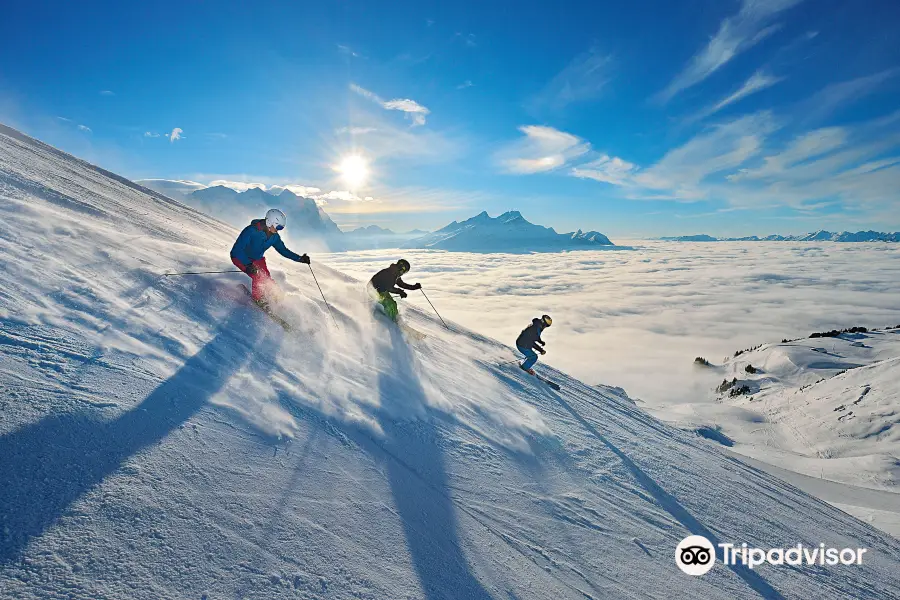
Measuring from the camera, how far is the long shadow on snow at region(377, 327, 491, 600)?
11.1 ft

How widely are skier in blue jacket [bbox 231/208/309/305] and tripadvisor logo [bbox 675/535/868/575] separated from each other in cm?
777

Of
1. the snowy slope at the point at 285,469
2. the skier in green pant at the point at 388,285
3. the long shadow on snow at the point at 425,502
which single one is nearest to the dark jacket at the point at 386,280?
the skier in green pant at the point at 388,285

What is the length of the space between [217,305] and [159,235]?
451 centimetres

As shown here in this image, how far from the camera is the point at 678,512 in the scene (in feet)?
20.7

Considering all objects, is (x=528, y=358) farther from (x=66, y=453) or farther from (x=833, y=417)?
(x=833, y=417)

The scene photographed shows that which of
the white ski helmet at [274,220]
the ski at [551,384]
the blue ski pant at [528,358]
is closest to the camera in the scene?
the white ski helmet at [274,220]

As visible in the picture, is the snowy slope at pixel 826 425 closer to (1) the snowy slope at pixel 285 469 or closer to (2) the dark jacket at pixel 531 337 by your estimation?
(1) the snowy slope at pixel 285 469

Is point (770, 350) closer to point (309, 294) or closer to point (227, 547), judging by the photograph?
point (309, 294)

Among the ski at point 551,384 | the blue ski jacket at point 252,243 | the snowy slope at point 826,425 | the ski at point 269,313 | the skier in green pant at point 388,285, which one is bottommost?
the snowy slope at point 826,425

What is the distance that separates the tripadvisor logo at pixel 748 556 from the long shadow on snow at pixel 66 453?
21.0 feet

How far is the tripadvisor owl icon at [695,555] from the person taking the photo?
5039mm

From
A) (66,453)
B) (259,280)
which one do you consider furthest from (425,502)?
(259,280)

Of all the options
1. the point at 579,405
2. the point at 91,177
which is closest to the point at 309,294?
the point at 579,405

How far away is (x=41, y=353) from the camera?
3629 mm
